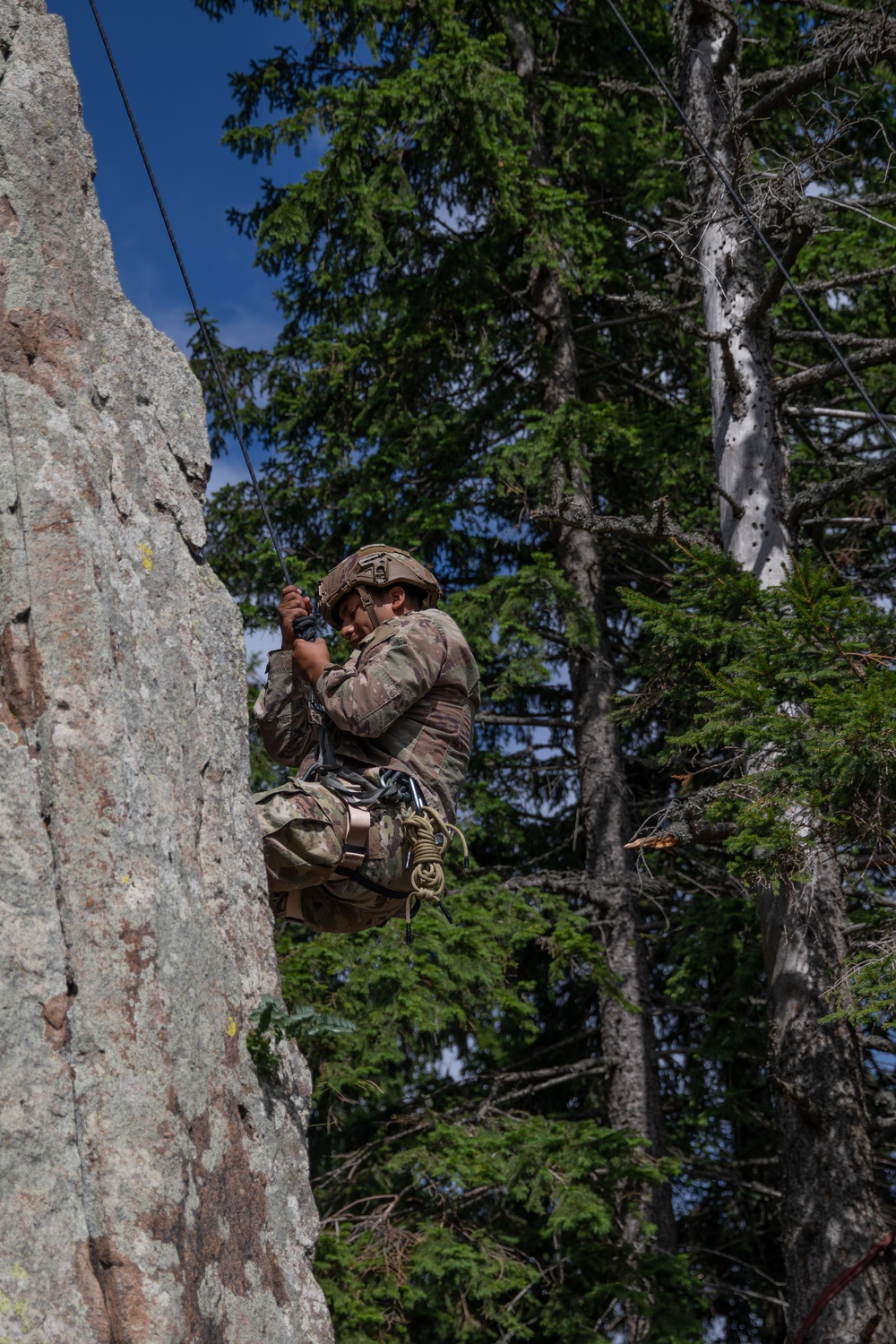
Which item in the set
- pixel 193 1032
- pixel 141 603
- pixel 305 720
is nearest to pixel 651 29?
pixel 305 720

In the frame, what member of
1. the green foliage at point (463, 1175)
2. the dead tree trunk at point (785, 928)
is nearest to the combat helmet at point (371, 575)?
the dead tree trunk at point (785, 928)

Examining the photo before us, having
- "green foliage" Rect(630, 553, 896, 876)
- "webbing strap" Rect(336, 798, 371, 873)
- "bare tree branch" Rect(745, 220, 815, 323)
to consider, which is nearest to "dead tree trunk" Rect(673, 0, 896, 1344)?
"bare tree branch" Rect(745, 220, 815, 323)

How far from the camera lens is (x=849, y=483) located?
29.3ft

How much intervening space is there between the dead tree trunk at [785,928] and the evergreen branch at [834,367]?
6.8 inches

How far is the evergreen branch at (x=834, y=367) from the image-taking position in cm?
912

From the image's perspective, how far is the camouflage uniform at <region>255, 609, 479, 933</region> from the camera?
487 cm

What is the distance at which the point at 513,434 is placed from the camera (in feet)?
43.7

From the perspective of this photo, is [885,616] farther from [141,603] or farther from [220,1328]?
[220,1328]

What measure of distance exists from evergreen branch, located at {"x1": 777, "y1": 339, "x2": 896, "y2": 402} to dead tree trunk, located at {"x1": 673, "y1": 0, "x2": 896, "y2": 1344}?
0.57ft

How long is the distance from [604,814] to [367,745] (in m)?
6.75

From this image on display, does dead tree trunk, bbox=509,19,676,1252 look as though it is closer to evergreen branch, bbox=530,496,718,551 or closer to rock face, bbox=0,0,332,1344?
evergreen branch, bbox=530,496,718,551

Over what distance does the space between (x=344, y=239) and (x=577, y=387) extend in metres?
2.81

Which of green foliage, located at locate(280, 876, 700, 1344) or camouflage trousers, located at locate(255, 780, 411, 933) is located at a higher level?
camouflage trousers, located at locate(255, 780, 411, 933)

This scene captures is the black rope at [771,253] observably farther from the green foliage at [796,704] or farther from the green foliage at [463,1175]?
the green foliage at [463,1175]
